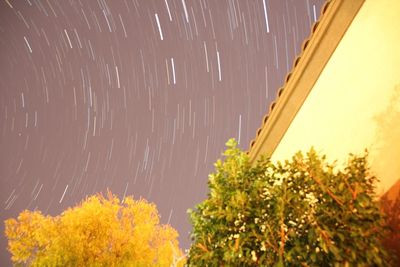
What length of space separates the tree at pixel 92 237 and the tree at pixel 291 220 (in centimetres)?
1027

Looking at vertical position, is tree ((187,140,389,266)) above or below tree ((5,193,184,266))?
below

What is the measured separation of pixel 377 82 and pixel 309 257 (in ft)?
9.75

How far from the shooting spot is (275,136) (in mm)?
7508

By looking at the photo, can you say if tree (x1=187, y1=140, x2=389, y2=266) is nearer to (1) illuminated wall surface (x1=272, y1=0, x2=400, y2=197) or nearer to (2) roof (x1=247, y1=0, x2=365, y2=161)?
(2) roof (x1=247, y1=0, x2=365, y2=161)

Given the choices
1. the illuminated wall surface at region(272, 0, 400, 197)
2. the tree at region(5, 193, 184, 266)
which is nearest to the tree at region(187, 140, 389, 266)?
the illuminated wall surface at region(272, 0, 400, 197)

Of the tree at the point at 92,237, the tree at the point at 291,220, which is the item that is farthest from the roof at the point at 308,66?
the tree at the point at 92,237

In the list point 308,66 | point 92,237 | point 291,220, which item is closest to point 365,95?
point 308,66

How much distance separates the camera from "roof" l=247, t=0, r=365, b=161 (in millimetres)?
5129

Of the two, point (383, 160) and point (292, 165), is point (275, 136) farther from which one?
point (292, 165)

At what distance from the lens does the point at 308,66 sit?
5.93 m

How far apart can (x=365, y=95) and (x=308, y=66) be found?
146 centimetres

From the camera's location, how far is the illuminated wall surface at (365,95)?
13.9 ft

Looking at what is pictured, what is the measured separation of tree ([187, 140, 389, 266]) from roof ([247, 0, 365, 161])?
80cm

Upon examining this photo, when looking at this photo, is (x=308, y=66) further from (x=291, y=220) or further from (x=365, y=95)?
(x=291, y=220)
